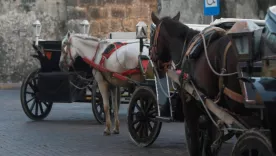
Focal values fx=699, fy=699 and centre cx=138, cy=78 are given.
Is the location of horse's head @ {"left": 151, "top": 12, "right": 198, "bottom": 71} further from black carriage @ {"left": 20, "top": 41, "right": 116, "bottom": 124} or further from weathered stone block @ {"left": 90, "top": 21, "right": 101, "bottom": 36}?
weathered stone block @ {"left": 90, "top": 21, "right": 101, "bottom": 36}

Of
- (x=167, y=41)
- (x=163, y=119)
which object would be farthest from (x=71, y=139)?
(x=167, y=41)

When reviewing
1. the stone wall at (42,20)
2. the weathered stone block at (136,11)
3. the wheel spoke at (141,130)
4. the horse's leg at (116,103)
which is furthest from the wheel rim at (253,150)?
the weathered stone block at (136,11)

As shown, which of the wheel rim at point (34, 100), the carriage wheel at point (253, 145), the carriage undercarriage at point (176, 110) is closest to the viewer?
the carriage wheel at point (253, 145)

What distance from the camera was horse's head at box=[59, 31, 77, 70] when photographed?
12.2 m

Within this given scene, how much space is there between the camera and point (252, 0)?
1903 centimetres

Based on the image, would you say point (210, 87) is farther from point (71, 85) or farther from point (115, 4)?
point (115, 4)

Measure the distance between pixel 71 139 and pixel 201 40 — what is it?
421 centimetres

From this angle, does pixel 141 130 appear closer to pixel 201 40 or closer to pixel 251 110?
pixel 201 40

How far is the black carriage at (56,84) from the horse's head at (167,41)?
4.42m

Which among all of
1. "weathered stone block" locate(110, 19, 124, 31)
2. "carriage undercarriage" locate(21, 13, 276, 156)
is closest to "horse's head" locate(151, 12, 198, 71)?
"carriage undercarriage" locate(21, 13, 276, 156)

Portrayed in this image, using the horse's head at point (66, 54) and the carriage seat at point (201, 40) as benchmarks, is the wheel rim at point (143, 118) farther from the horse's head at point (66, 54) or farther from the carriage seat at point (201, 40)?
the horse's head at point (66, 54)

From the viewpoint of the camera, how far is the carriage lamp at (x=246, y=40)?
5883 mm

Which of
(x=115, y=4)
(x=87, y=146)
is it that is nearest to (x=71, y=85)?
(x=87, y=146)

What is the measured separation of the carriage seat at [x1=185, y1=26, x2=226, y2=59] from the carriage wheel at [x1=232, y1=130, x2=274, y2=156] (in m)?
1.50
